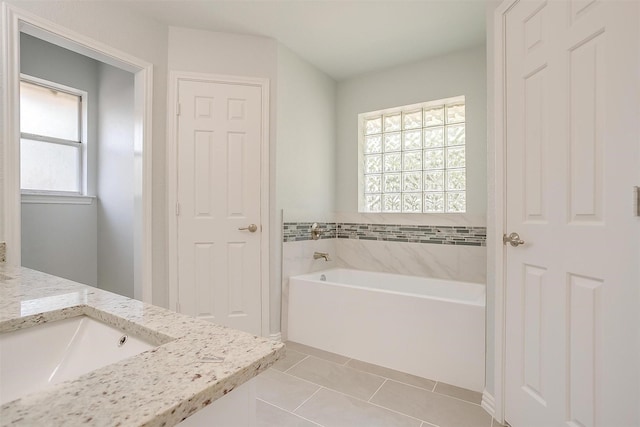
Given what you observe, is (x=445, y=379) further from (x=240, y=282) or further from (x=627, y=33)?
(x=627, y=33)

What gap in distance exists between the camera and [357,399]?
6.20ft

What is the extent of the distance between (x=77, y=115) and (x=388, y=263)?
11.7 ft

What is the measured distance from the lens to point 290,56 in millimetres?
2883

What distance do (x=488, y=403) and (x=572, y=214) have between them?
1140 millimetres

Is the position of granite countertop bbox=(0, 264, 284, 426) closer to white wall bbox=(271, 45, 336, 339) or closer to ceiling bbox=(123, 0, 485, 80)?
white wall bbox=(271, 45, 336, 339)

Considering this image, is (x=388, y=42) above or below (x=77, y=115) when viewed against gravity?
above

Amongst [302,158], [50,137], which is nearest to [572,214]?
[302,158]

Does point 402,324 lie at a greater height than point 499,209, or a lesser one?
lesser

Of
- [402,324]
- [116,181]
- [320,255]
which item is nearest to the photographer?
[402,324]

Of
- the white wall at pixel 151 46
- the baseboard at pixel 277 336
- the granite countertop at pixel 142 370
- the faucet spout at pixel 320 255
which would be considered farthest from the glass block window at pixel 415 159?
the granite countertop at pixel 142 370

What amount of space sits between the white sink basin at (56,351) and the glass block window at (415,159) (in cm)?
279

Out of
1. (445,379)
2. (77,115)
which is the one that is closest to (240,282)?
(445,379)

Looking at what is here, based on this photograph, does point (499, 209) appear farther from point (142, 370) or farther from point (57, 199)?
point (57, 199)

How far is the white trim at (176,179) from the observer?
2520mm
